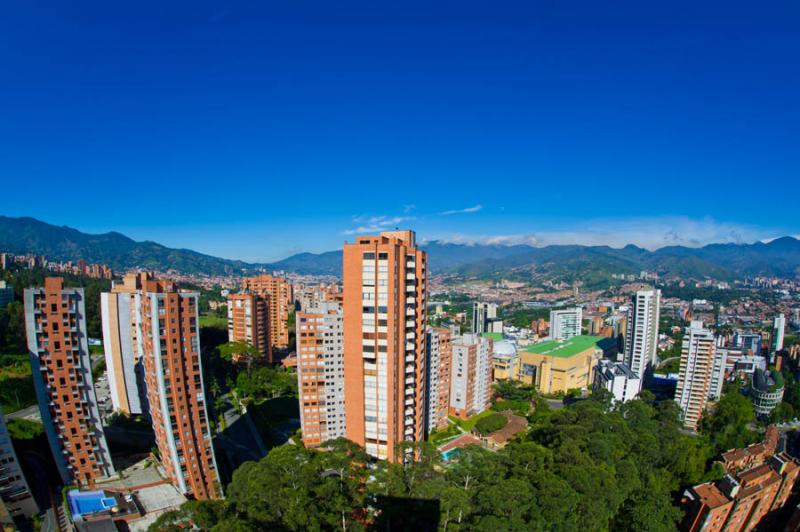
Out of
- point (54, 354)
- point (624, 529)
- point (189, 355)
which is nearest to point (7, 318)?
point (54, 354)

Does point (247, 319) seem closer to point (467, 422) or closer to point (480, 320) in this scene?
point (467, 422)

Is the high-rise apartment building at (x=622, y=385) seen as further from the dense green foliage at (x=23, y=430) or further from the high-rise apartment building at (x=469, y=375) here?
the dense green foliage at (x=23, y=430)

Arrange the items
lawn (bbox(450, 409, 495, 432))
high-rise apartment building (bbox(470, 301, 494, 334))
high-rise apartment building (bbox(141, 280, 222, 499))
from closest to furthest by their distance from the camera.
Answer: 1. high-rise apartment building (bbox(141, 280, 222, 499))
2. lawn (bbox(450, 409, 495, 432))
3. high-rise apartment building (bbox(470, 301, 494, 334))

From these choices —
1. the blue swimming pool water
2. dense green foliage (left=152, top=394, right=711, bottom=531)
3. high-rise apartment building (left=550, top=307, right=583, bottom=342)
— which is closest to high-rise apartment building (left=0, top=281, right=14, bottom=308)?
the blue swimming pool water

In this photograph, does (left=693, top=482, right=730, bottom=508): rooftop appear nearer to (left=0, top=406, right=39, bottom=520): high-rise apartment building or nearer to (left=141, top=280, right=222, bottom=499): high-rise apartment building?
(left=141, top=280, right=222, bottom=499): high-rise apartment building

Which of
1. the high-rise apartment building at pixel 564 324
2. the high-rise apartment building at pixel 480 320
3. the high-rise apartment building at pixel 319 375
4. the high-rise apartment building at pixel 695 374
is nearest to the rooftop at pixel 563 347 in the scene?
the high-rise apartment building at pixel 564 324

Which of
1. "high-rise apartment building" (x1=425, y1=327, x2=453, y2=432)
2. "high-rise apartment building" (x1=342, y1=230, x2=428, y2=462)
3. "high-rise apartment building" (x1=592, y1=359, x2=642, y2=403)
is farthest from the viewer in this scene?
"high-rise apartment building" (x1=592, y1=359, x2=642, y2=403)

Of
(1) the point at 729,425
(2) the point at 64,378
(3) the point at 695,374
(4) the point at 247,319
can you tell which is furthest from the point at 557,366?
(2) the point at 64,378

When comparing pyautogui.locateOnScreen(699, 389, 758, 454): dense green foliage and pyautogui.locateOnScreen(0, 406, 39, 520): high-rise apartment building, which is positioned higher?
pyautogui.locateOnScreen(0, 406, 39, 520): high-rise apartment building
